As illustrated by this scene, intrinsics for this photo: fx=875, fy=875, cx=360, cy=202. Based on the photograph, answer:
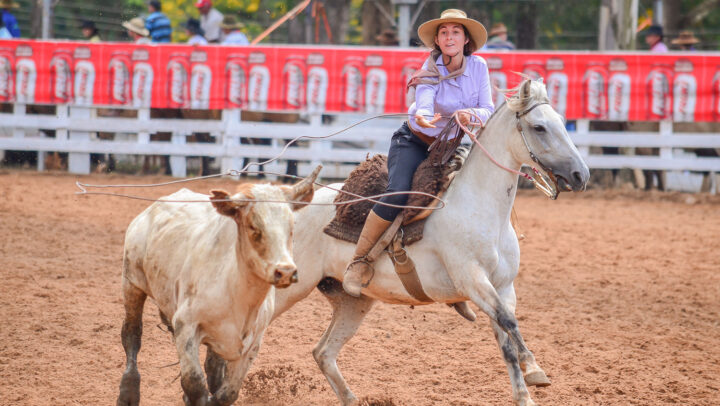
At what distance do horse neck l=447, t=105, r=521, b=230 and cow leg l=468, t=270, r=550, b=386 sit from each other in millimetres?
424

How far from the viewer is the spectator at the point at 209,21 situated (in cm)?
1616

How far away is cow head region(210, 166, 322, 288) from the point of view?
4.02m

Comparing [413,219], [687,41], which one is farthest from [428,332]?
[687,41]

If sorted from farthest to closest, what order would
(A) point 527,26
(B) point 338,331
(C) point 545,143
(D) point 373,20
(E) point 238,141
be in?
(A) point 527,26 < (D) point 373,20 < (E) point 238,141 < (B) point 338,331 < (C) point 545,143

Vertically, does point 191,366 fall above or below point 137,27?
below

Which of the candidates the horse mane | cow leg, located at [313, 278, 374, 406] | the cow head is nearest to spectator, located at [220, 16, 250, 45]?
cow leg, located at [313, 278, 374, 406]

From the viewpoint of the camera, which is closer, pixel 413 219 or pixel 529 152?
pixel 529 152

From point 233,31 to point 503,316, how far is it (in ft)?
37.5

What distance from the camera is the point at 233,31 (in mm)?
15375

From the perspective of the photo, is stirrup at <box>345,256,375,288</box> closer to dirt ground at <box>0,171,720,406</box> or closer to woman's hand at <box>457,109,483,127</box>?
dirt ground at <box>0,171,720,406</box>

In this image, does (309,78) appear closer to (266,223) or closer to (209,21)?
(209,21)

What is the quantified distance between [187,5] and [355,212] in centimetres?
2894

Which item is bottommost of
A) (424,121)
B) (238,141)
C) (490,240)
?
(490,240)

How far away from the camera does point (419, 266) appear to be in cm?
548
